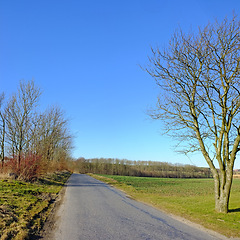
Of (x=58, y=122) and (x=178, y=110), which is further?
(x=58, y=122)

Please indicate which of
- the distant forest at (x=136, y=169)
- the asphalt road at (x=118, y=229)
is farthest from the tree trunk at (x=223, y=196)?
the distant forest at (x=136, y=169)

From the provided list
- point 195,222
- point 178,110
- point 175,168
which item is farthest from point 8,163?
point 175,168

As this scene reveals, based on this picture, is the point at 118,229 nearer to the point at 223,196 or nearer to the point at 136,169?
the point at 223,196

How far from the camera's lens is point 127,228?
684cm

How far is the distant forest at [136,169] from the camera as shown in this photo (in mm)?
102500

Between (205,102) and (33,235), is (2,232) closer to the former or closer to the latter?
(33,235)

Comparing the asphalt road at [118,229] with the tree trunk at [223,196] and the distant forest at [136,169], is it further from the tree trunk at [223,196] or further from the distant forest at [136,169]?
the distant forest at [136,169]

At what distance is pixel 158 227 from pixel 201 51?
329 inches

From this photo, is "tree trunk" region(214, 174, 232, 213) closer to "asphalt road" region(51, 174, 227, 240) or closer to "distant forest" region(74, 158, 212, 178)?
"asphalt road" region(51, 174, 227, 240)

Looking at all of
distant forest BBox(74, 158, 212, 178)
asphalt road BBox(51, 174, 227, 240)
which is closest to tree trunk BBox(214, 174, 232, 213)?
asphalt road BBox(51, 174, 227, 240)

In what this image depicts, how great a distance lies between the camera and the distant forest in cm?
10250

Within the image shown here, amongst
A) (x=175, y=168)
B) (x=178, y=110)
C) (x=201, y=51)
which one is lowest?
(x=175, y=168)

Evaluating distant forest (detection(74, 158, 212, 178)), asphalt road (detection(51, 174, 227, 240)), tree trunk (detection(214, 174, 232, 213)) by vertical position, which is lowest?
distant forest (detection(74, 158, 212, 178))

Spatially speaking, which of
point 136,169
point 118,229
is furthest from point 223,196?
point 136,169
